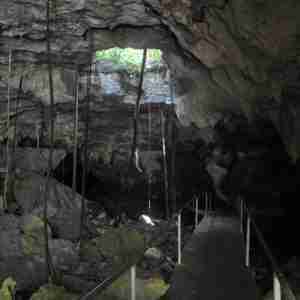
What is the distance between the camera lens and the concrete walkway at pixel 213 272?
3.52 metres

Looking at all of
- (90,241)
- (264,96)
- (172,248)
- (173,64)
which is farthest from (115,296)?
(90,241)

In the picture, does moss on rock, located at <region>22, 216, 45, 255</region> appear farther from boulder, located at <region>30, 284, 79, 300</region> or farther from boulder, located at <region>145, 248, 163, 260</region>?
boulder, located at <region>145, 248, 163, 260</region>

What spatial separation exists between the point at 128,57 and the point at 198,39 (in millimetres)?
4305

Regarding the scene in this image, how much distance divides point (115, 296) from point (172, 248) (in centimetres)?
558

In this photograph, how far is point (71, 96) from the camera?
10.6 meters

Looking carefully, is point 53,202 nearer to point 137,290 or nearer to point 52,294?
point 52,294

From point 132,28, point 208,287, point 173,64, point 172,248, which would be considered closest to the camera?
point 208,287

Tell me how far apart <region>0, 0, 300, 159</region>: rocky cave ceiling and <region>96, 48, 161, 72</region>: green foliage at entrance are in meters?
1.60

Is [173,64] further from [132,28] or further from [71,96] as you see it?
[71,96]

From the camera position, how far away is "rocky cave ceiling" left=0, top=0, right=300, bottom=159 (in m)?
5.50

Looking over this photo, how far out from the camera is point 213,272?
4.20 m

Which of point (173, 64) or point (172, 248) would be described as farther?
point (173, 64)

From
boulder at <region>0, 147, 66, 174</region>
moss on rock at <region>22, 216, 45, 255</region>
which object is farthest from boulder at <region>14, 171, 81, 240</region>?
boulder at <region>0, 147, 66, 174</region>

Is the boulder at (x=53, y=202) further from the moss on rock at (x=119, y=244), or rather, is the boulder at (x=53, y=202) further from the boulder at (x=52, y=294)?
the boulder at (x=52, y=294)
